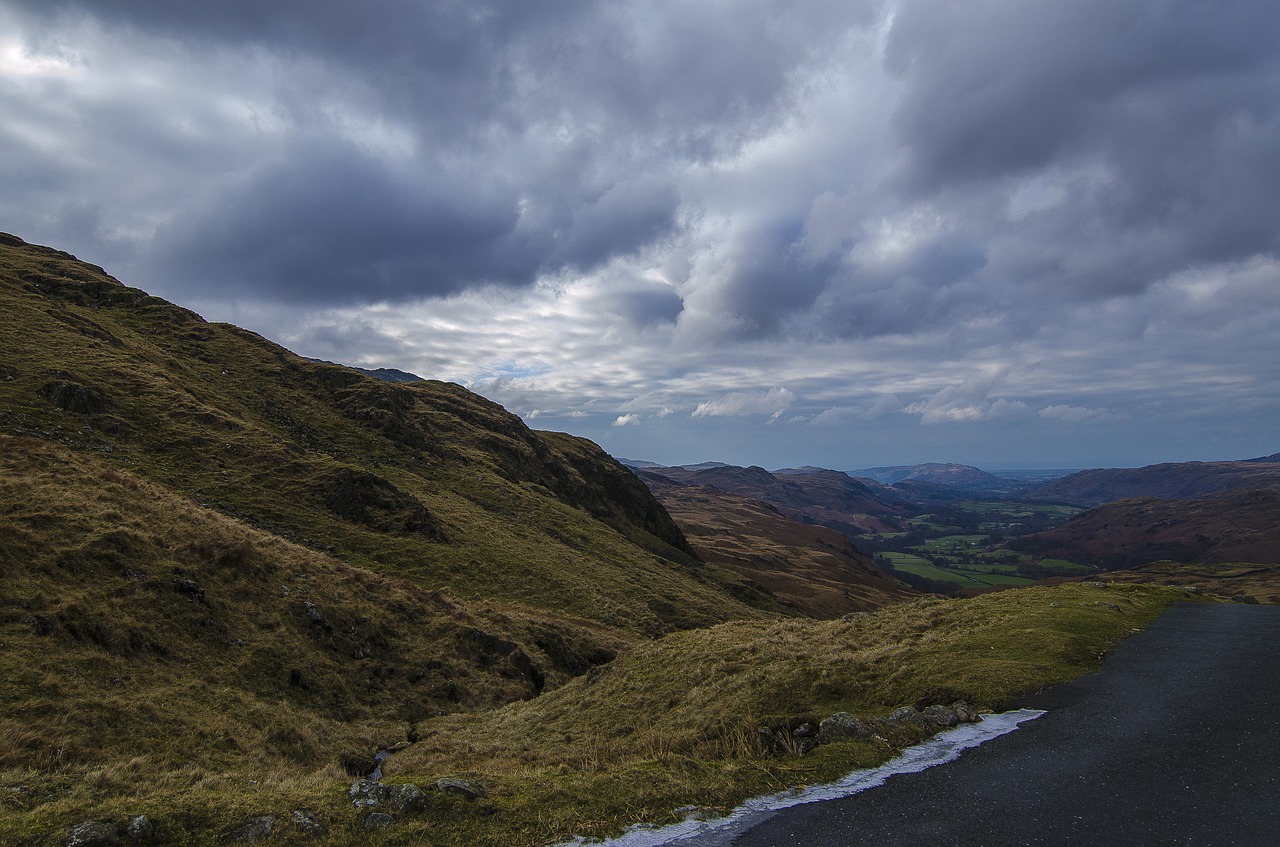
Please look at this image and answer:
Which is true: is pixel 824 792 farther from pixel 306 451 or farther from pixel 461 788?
pixel 306 451

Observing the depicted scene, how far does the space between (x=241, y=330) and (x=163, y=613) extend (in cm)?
8627

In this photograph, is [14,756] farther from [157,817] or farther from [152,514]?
[152,514]

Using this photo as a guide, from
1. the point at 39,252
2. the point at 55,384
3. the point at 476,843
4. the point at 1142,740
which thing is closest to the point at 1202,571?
the point at 1142,740

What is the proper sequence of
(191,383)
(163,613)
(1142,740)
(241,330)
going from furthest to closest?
(241,330) < (191,383) < (163,613) < (1142,740)

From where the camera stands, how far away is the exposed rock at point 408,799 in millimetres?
10289

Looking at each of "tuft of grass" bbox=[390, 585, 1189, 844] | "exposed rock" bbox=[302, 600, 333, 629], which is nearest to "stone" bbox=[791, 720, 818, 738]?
"tuft of grass" bbox=[390, 585, 1189, 844]

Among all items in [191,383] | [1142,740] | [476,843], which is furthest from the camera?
[191,383]

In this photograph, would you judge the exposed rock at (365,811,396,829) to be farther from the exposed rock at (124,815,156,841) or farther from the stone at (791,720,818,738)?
the stone at (791,720,818,738)

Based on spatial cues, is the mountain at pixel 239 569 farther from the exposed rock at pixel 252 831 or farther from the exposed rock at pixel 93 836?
the exposed rock at pixel 93 836

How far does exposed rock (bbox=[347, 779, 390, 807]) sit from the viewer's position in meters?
10.5

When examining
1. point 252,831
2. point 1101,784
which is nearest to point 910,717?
point 1101,784

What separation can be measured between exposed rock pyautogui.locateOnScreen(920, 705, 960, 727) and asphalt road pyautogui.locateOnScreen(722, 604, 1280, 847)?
119 centimetres

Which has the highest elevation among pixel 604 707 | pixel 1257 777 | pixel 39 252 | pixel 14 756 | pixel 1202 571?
pixel 39 252

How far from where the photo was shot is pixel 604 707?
23453mm
